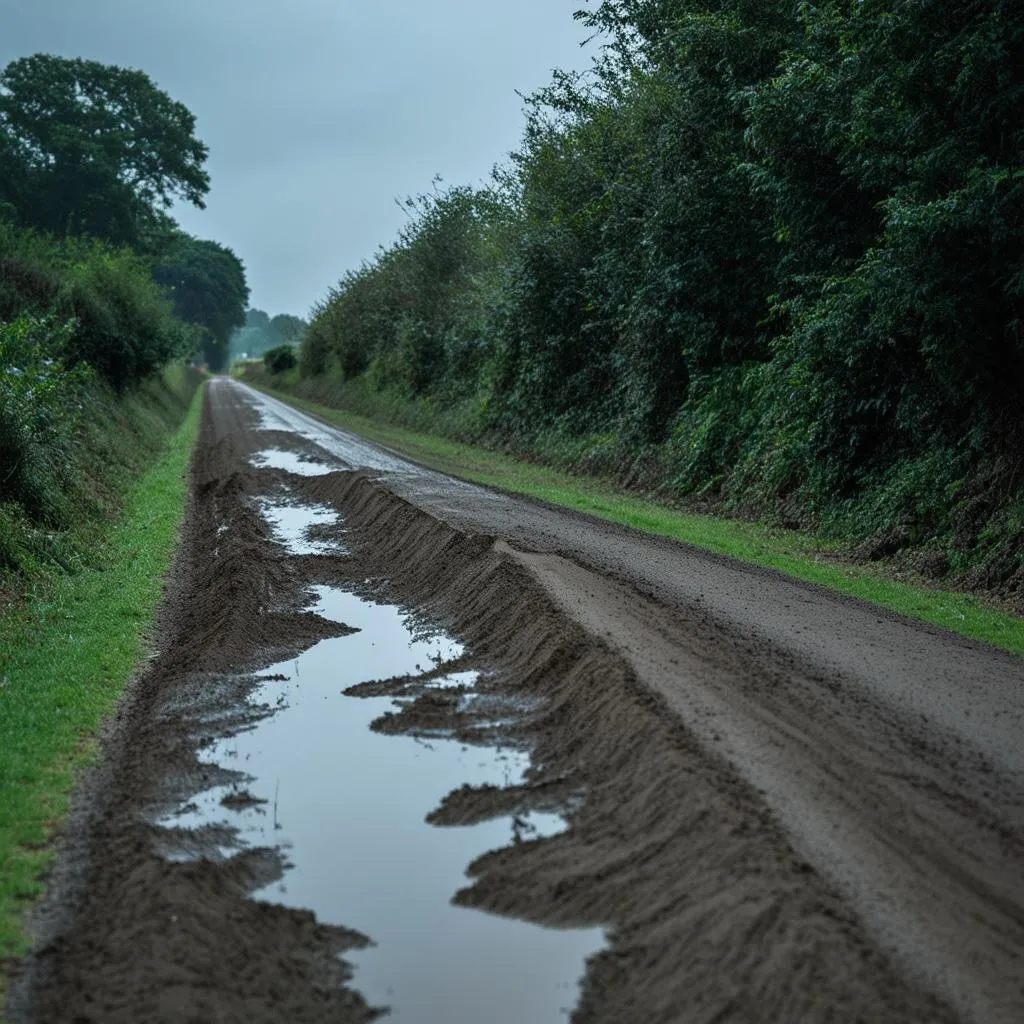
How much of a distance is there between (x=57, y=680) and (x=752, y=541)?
31.7 ft

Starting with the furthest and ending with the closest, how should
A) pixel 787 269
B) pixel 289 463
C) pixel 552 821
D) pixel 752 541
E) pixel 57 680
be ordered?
1. pixel 289 463
2. pixel 787 269
3. pixel 752 541
4. pixel 57 680
5. pixel 552 821

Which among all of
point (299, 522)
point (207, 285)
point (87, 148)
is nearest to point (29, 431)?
point (299, 522)

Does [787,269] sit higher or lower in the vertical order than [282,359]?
higher

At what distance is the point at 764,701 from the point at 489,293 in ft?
94.2

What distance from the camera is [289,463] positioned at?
961 inches

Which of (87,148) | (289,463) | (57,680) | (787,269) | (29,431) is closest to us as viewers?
(57,680)

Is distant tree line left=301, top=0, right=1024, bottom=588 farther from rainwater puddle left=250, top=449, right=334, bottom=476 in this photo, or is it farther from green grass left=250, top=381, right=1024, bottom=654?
rainwater puddle left=250, top=449, right=334, bottom=476

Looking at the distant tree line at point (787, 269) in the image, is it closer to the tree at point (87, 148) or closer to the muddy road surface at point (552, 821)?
the muddy road surface at point (552, 821)

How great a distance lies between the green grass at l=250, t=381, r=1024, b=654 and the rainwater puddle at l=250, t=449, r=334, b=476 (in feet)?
8.42

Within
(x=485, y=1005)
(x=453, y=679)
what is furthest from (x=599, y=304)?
(x=485, y=1005)

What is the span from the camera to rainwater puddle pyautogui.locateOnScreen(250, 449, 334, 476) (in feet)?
74.2

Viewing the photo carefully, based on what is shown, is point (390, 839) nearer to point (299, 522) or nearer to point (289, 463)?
point (299, 522)

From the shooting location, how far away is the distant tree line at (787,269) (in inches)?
474

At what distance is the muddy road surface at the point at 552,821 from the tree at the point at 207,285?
104 m
